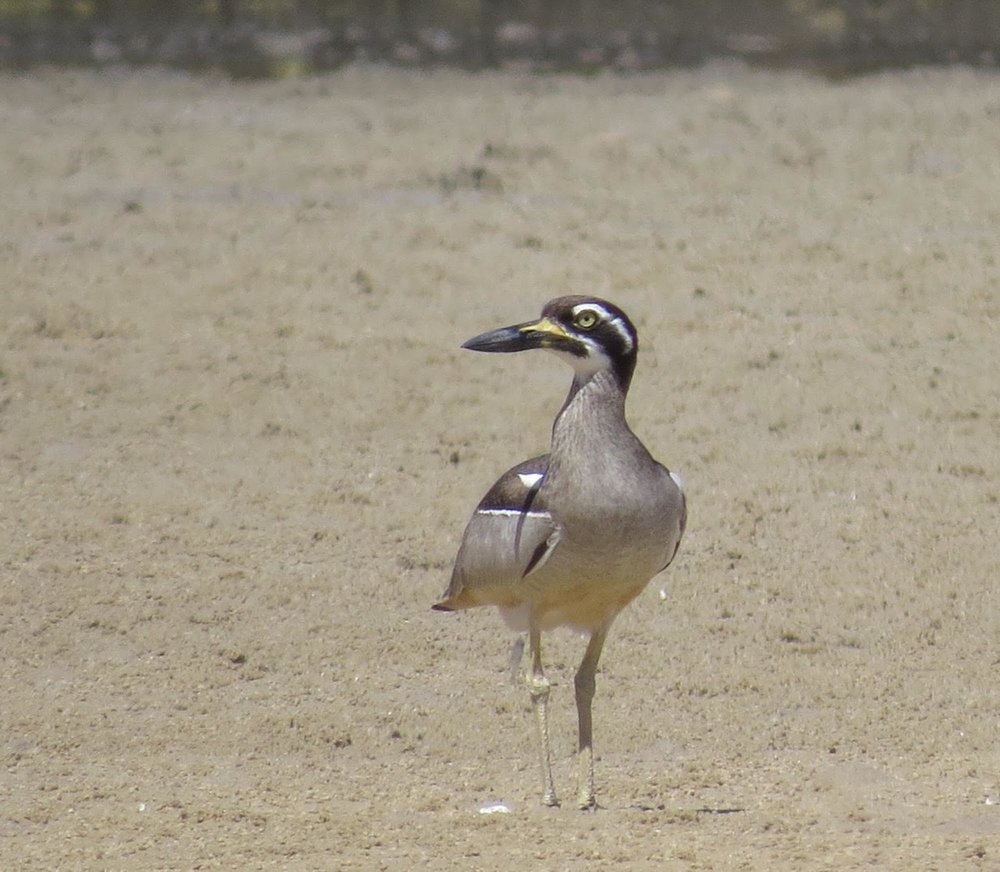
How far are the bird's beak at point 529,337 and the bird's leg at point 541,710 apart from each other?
91 cm

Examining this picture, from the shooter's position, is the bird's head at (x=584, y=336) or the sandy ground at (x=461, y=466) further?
the sandy ground at (x=461, y=466)

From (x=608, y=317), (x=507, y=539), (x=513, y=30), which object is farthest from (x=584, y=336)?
(x=513, y=30)

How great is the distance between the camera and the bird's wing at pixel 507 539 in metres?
5.43

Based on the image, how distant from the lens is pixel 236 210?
36.6ft

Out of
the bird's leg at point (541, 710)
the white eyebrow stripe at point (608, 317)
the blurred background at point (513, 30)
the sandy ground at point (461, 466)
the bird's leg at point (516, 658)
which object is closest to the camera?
the white eyebrow stripe at point (608, 317)

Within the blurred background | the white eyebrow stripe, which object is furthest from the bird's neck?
the blurred background

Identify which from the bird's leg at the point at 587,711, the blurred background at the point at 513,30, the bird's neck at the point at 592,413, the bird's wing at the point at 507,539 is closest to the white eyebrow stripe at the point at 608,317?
the bird's neck at the point at 592,413

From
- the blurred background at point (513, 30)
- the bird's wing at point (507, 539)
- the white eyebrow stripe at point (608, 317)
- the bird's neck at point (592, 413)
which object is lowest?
the bird's wing at point (507, 539)

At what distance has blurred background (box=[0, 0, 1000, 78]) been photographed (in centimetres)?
1495

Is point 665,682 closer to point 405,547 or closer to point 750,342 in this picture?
point 405,547

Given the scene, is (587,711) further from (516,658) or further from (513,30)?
(513,30)

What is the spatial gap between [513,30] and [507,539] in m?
10.6

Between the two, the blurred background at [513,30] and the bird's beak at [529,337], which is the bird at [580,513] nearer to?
the bird's beak at [529,337]

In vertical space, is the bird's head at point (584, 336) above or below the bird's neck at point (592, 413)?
above
